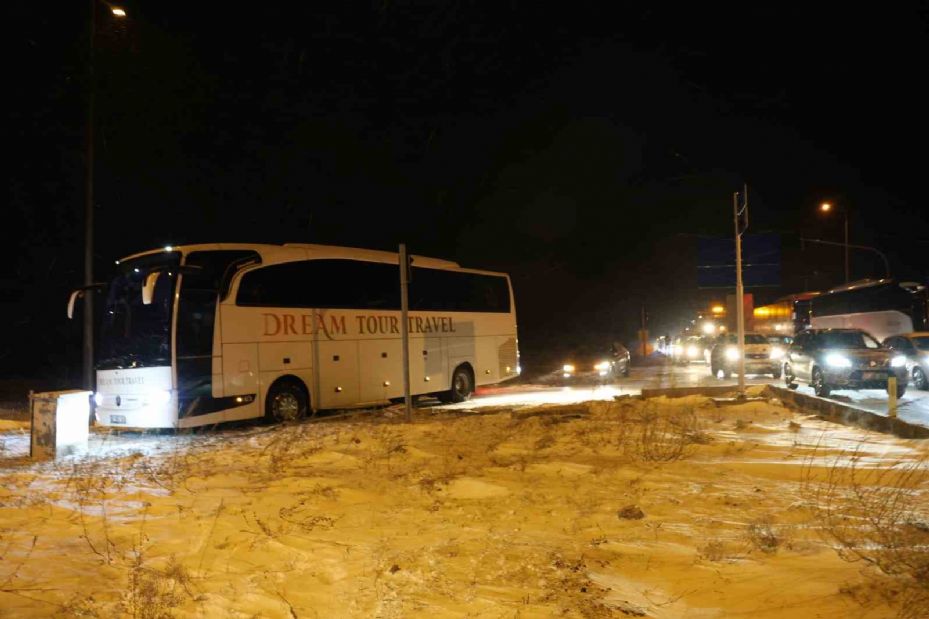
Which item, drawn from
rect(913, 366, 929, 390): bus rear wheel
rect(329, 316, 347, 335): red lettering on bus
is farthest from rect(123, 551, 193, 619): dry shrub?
rect(913, 366, 929, 390): bus rear wheel

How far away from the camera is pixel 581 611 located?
4.60m

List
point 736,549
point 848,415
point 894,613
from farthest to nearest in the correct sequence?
point 848,415, point 736,549, point 894,613

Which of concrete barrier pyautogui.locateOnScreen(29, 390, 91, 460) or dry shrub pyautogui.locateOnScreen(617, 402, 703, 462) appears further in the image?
concrete barrier pyautogui.locateOnScreen(29, 390, 91, 460)

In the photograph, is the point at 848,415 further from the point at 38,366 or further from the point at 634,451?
the point at 38,366

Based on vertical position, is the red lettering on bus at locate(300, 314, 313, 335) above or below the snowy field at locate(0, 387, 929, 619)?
above

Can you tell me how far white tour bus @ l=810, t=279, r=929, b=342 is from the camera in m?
27.6

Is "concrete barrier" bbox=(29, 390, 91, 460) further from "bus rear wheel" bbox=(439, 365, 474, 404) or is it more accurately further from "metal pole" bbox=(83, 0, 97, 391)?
"bus rear wheel" bbox=(439, 365, 474, 404)

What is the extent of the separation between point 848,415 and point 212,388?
11.7 m

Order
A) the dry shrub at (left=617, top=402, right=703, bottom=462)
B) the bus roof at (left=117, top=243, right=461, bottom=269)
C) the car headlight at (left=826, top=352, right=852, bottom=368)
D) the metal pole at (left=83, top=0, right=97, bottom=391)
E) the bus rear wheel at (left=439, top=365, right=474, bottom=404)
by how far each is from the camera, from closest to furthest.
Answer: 1. the dry shrub at (left=617, top=402, right=703, bottom=462)
2. the bus roof at (left=117, top=243, right=461, bottom=269)
3. the metal pole at (left=83, top=0, right=97, bottom=391)
4. the car headlight at (left=826, top=352, right=852, bottom=368)
5. the bus rear wheel at (left=439, top=365, right=474, bottom=404)

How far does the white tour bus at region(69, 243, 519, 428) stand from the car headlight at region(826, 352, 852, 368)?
10.1 meters

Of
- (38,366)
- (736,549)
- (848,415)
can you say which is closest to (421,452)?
(736,549)

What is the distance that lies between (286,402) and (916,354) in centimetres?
1812

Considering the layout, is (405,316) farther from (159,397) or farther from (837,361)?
(837,361)

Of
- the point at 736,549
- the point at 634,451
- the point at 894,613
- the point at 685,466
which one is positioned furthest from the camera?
the point at 634,451
